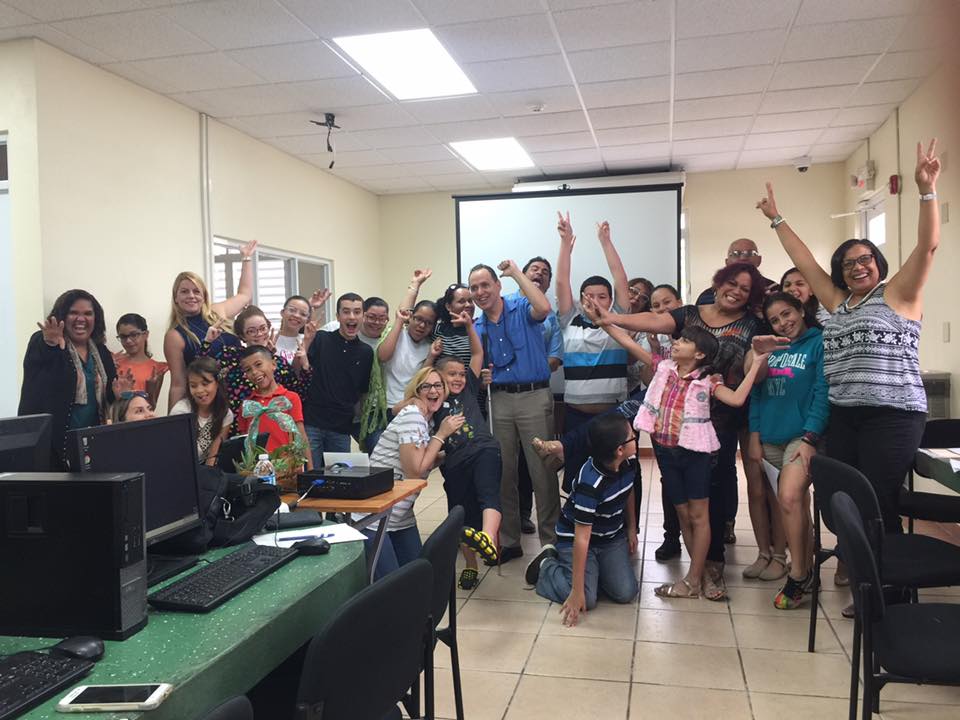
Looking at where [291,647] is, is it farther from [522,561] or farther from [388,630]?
[522,561]

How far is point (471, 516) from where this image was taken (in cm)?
347

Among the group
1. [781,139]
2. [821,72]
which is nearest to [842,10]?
[821,72]

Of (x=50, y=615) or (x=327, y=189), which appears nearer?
(x=50, y=615)

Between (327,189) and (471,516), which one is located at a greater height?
(327,189)

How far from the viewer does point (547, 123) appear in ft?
18.4

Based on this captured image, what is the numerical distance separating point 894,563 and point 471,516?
1758 mm

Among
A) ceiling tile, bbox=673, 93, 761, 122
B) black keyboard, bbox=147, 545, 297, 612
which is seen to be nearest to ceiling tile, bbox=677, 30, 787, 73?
ceiling tile, bbox=673, 93, 761, 122

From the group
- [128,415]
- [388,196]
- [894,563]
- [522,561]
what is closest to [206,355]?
[128,415]

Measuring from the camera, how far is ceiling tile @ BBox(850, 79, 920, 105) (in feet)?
15.9

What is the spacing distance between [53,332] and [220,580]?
2288mm

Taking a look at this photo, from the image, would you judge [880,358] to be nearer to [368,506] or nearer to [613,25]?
[368,506]

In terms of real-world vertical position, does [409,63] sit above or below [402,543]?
above

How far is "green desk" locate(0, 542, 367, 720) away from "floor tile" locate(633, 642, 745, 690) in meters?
1.38

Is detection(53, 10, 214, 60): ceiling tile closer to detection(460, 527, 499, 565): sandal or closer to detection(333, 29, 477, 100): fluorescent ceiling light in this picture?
detection(333, 29, 477, 100): fluorescent ceiling light
